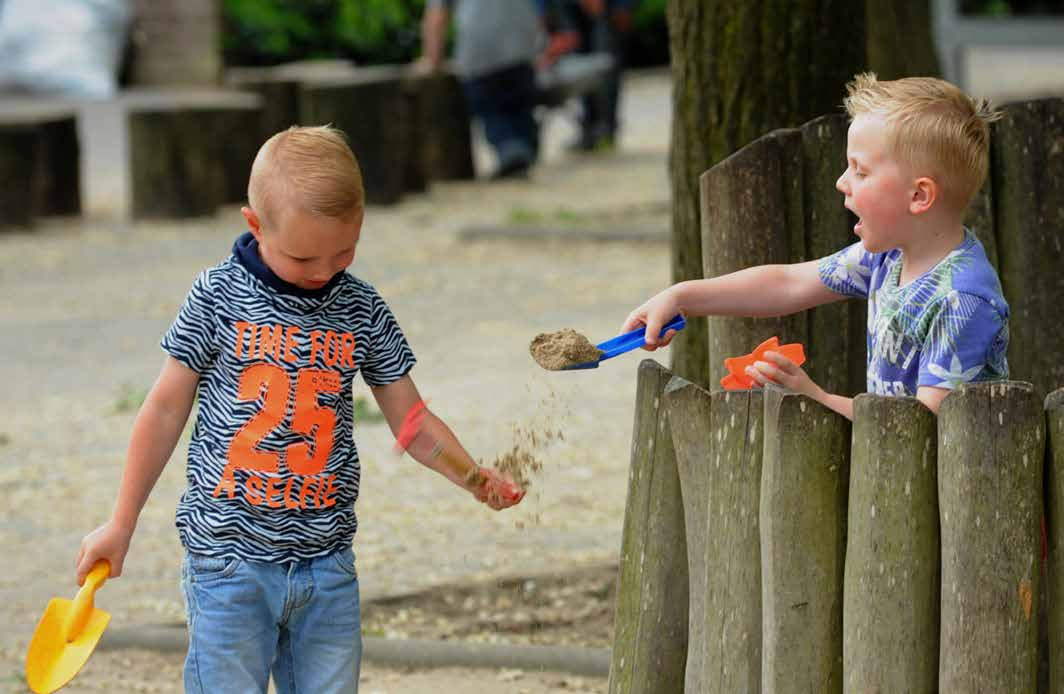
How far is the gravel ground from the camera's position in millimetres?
4625

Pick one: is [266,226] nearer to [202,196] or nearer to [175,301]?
[175,301]

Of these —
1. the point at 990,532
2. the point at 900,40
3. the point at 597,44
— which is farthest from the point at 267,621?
the point at 597,44

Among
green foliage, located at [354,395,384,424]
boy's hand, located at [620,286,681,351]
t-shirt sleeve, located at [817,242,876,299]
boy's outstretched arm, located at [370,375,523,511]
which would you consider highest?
t-shirt sleeve, located at [817,242,876,299]

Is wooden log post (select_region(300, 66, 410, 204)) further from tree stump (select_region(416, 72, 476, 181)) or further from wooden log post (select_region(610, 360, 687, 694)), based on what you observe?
wooden log post (select_region(610, 360, 687, 694))

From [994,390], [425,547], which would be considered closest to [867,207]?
[994,390]

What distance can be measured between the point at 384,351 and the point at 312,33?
1879 centimetres

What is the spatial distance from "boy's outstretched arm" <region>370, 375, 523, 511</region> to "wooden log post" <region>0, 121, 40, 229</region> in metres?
8.73

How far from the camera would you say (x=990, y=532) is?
2383 millimetres

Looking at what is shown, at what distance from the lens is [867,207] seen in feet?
8.49

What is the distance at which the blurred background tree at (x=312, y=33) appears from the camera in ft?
68.1

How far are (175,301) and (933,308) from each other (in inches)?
259

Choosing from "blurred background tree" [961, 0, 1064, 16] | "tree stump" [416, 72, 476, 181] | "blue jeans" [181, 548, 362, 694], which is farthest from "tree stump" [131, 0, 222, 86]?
"blue jeans" [181, 548, 362, 694]

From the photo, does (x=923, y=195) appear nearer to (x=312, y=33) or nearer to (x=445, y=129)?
(x=445, y=129)

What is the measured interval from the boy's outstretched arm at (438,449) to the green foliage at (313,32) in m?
18.1
